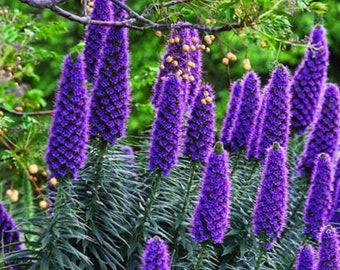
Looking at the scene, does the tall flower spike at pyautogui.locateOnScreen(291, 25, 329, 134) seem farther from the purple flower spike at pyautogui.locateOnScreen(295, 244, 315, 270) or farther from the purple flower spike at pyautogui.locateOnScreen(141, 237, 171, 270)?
the purple flower spike at pyautogui.locateOnScreen(141, 237, 171, 270)

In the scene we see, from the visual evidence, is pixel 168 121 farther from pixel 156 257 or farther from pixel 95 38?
pixel 156 257

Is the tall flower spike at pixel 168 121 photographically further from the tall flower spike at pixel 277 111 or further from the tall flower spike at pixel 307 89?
the tall flower spike at pixel 307 89

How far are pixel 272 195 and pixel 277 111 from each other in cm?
91

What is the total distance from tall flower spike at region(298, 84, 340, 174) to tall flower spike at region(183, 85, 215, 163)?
1155 mm

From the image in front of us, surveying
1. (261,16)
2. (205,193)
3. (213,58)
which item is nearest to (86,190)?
(205,193)

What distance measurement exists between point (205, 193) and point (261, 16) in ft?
3.82

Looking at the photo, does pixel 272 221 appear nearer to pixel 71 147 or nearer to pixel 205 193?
pixel 205 193

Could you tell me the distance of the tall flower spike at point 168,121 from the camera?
5039mm

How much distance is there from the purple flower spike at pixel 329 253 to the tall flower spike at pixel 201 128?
4.00 ft

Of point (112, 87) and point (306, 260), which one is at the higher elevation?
point (112, 87)

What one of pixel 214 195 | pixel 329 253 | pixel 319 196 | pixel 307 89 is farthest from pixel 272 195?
pixel 307 89

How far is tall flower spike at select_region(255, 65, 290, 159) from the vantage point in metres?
5.50

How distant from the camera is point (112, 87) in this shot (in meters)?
5.14

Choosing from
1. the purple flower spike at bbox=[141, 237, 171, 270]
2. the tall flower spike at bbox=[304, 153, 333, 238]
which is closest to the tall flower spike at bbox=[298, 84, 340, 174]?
the tall flower spike at bbox=[304, 153, 333, 238]
